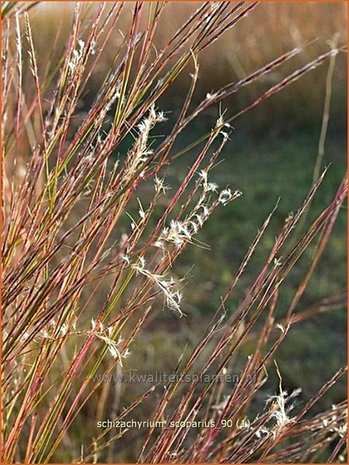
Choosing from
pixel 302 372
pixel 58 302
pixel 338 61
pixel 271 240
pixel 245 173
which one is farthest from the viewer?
pixel 338 61

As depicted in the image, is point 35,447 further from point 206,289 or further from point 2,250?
point 206,289

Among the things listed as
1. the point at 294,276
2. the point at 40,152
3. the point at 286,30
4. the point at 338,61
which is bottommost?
the point at 294,276

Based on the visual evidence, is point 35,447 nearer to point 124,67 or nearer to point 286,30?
point 124,67

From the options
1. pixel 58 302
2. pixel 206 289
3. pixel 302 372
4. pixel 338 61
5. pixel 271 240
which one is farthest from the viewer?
pixel 338 61

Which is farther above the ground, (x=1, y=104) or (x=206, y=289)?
(x=1, y=104)

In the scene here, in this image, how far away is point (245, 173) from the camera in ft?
10.8

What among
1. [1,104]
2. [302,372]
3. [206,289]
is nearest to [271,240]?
[206,289]

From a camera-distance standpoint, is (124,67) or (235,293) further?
(235,293)

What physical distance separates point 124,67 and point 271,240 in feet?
6.87

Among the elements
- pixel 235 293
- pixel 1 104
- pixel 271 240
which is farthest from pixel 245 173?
pixel 1 104

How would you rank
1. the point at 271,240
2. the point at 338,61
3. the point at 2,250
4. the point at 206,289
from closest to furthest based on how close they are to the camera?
the point at 2,250 < the point at 206,289 < the point at 271,240 < the point at 338,61

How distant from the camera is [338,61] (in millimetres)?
3793

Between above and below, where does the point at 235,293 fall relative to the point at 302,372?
above

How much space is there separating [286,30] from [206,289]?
1808mm
